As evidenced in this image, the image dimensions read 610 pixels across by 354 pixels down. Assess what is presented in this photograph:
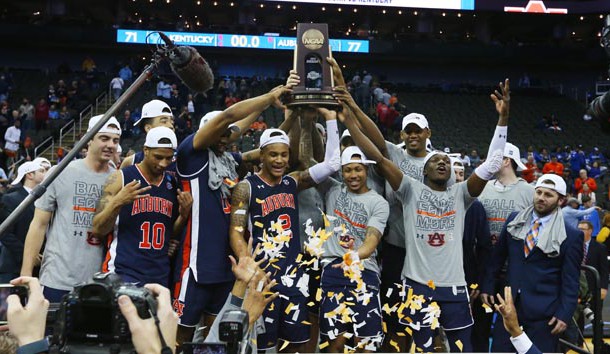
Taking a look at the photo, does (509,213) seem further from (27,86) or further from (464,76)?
(464,76)

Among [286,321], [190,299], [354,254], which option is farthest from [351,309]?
[190,299]

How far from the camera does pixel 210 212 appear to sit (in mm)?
4820

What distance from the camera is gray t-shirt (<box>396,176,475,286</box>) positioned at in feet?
17.4

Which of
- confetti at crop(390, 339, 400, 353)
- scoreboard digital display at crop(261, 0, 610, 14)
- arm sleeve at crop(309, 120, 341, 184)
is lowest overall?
confetti at crop(390, 339, 400, 353)

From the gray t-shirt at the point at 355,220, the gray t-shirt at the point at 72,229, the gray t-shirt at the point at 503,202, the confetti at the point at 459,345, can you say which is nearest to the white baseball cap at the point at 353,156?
the gray t-shirt at the point at 355,220

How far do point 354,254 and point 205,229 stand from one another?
1.10 metres

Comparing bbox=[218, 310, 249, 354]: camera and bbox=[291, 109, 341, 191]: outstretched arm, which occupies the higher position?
bbox=[291, 109, 341, 191]: outstretched arm

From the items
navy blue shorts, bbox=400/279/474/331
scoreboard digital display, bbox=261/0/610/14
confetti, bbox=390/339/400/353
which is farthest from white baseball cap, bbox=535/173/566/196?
scoreboard digital display, bbox=261/0/610/14

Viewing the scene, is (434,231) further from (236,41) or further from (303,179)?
(236,41)

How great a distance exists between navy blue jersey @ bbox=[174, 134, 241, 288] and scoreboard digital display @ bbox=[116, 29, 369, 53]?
841 inches

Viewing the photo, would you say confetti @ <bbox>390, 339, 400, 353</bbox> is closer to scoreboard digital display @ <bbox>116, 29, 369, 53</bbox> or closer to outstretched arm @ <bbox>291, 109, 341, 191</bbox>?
outstretched arm @ <bbox>291, 109, 341, 191</bbox>

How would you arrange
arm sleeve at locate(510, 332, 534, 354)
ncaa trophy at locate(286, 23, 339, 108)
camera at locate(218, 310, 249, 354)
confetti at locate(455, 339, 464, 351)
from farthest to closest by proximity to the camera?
ncaa trophy at locate(286, 23, 339, 108) → confetti at locate(455, 339, 464, 351) → arm sleeve at locate(510, 332, 534, 354) → camera at locate(218, 310, 249, 354)

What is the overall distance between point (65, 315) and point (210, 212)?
8.54 feet

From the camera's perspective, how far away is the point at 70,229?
4.76m
